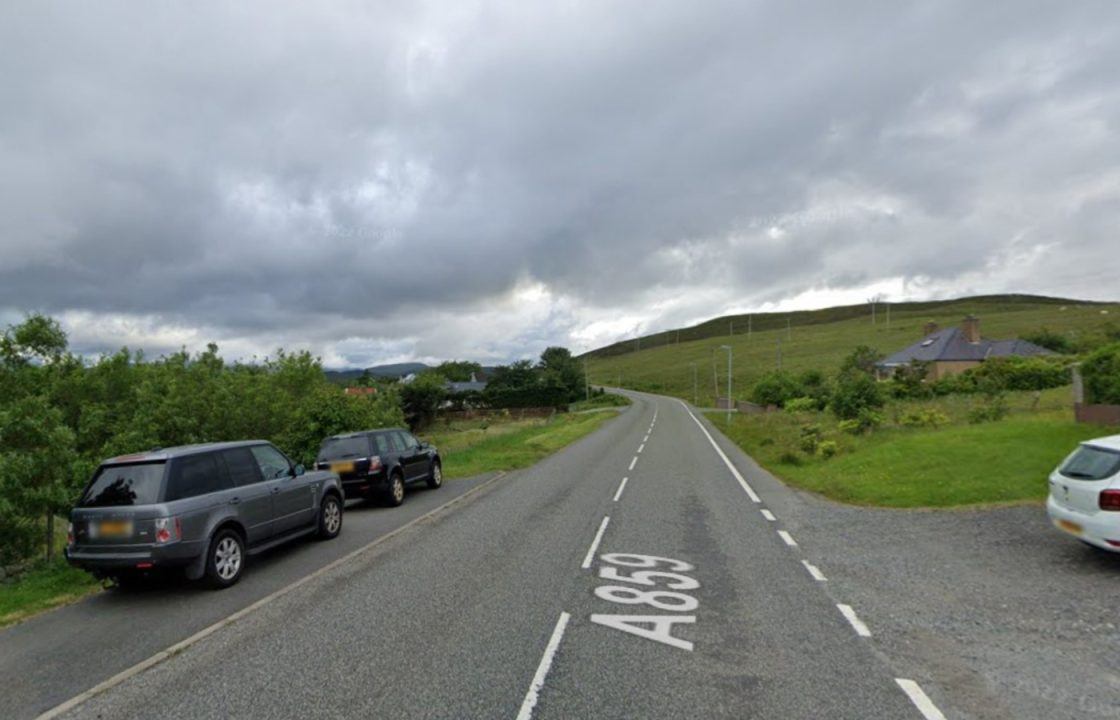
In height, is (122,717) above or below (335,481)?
below

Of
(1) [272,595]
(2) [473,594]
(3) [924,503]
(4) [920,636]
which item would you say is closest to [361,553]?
(1) [272,595]

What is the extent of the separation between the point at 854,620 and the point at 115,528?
8.15 metres

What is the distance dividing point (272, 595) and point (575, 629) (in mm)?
3868

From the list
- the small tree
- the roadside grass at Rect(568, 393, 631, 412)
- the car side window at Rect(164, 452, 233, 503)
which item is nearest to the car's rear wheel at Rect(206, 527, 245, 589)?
the car side window at Rect(164, 452, 233, 503)

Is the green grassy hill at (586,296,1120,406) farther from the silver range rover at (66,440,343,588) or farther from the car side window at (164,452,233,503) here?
the car side window at (164,452,233,503)

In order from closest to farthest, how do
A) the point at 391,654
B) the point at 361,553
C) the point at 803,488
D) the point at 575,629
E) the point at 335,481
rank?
the point at 391,654 < the point at 575,629 < the point at 361,553 < the point at 335,481 < the point at 803,488

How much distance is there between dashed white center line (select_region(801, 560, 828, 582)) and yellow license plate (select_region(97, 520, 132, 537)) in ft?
26.4

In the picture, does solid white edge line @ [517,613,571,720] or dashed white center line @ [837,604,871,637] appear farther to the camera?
dashed white center line @ [837,604,871,637]

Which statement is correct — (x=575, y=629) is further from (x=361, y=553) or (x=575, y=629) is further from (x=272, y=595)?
(x=361, y=553)

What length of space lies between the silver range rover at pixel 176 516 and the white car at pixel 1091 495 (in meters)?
10.4

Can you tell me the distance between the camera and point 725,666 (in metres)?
5.18

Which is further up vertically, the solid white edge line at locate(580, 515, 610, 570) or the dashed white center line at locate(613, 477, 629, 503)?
the solid white edge line at locate(580, 515, 610, 570)

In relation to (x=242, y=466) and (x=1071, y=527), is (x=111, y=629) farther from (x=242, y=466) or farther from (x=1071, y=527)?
(x=1071, y=527)

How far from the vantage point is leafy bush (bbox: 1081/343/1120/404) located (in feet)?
46.9
